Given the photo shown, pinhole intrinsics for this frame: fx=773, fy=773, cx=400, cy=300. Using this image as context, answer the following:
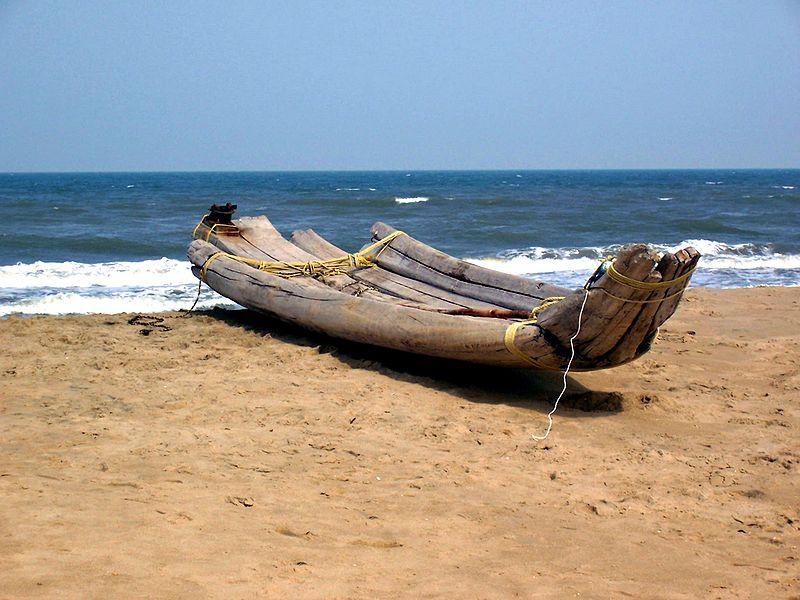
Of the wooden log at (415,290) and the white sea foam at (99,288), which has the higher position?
the wooden log at (415,290)

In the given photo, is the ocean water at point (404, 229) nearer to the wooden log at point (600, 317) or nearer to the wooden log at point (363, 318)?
the wooden log at point (363, 318)

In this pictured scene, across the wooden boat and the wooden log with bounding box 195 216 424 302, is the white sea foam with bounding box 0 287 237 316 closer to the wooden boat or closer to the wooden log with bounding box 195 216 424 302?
the wooden log with bounding box 195 216 424 302

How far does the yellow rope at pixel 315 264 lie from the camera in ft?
21.8

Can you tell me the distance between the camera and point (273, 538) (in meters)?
2.81

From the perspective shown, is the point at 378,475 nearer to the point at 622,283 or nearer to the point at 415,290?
the point at 622,283

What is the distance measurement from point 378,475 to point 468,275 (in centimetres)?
284

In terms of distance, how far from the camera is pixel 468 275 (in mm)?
6133

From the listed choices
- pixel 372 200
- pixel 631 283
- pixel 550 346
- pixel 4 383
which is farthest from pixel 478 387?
pixel 372 200

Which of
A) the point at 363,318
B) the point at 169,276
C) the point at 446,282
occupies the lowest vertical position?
the point at 169,276

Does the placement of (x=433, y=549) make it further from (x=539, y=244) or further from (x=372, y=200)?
(x=372, y=200)

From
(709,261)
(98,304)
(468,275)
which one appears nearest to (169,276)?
(98,304)

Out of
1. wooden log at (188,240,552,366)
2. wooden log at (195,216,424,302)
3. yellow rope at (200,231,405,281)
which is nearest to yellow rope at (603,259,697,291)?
wooden log at (188,240,552,366)

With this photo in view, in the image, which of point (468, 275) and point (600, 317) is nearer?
point (600, 317)

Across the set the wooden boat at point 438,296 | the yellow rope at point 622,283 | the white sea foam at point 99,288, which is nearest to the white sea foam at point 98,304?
the white sea foam at point 99,288
